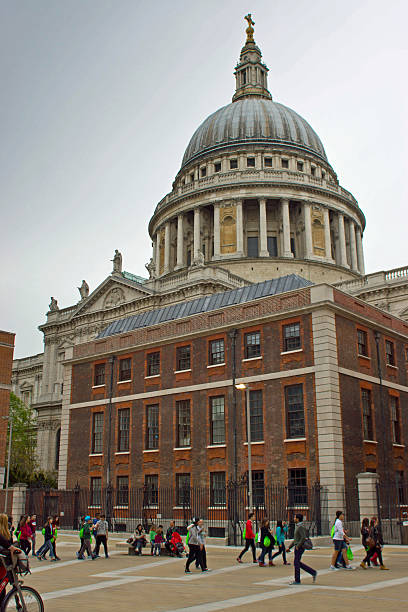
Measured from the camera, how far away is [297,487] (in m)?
30.6

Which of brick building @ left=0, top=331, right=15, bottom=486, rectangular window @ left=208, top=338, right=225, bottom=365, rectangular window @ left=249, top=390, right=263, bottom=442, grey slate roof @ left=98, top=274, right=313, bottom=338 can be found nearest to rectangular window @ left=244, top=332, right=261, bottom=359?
rectangular window @ left=208, top=338, right=225, bottom=365

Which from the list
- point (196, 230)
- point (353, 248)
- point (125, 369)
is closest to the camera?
point (125, 369)

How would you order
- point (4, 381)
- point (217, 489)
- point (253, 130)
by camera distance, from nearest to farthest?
point (217, 489) → point (4, 381) → point (253, 130)

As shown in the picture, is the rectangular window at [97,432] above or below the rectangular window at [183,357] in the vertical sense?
below

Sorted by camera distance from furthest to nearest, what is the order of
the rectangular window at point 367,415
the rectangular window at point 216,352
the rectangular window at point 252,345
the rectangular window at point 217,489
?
the rectangular window at point 216,352, the rectangular window at point 252,345, the rectangular window at point 367,415, the rectangular window at point 217,489

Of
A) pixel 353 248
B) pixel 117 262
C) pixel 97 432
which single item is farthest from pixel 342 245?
pixel 97 432

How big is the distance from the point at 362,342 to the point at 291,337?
4355 millimetres

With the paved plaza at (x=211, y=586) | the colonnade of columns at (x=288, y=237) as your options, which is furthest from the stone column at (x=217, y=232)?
the paved plaza at (x=211, y=586)

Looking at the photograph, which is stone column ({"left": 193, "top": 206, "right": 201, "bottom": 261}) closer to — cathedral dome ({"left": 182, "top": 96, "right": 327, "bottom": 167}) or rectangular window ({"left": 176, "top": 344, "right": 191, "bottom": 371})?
cathedral dome ({"left": 182, "top": 96, "right": 327, "bottom": 167})

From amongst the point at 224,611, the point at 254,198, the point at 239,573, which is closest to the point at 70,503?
the point at 239,573

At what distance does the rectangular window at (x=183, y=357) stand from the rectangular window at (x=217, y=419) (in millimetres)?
2886

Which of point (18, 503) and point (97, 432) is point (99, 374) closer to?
point (97, 432)

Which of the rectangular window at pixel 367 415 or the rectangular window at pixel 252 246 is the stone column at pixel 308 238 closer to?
the rectangular window at pixel 252 246

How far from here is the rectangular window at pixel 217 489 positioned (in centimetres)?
3350
